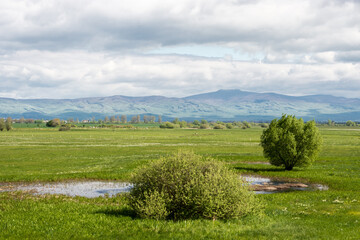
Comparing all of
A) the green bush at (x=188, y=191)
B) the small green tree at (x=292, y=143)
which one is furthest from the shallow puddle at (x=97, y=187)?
the green bush at (x=188, y=191)

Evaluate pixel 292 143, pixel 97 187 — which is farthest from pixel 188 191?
pixel 292 143

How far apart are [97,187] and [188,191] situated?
18497 mm

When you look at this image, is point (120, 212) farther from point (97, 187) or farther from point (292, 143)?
point (292, 143)

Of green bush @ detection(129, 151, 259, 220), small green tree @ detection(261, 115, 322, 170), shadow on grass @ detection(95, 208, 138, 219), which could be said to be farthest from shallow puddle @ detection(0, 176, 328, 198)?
green bush @ detection(129, 151, 259, 220)

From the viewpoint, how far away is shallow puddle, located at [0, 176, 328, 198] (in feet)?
102

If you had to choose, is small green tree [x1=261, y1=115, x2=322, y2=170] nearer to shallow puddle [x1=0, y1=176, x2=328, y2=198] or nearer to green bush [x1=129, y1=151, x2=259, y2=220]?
shallow puddle [x1=0, y1=176, x2=328, y2=198]

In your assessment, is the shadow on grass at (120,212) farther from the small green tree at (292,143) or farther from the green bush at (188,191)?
the small green tree at (292,143)

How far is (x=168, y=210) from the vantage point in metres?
18.8

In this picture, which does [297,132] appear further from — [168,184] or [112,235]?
[112,235]

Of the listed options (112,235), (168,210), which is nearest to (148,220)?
Result: (168,210)

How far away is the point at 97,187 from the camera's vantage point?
113ft

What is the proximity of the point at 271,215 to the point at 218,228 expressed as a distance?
5.65 metres

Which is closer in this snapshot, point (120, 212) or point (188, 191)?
point (188, 191)

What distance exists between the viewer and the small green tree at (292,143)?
151ft
